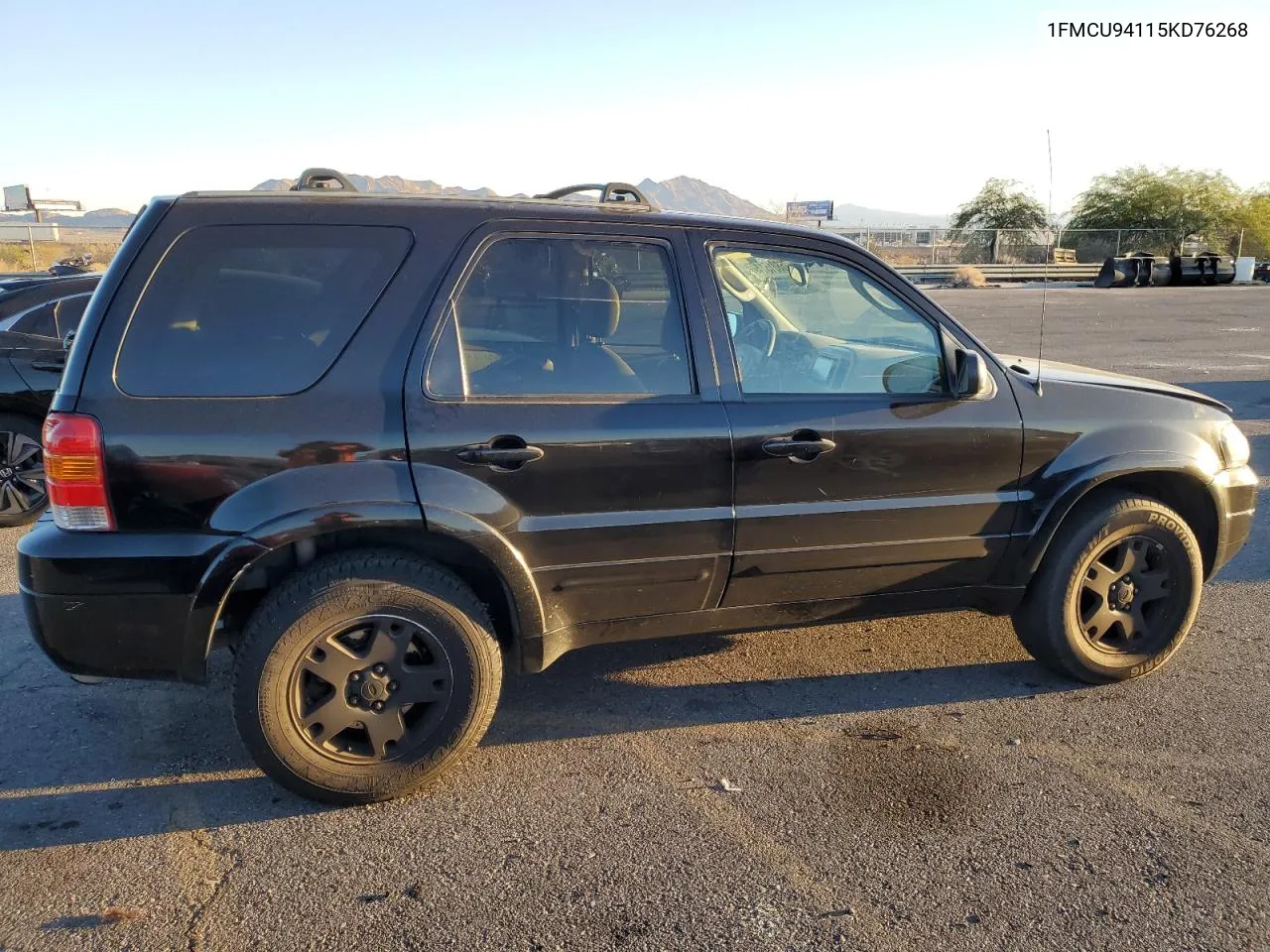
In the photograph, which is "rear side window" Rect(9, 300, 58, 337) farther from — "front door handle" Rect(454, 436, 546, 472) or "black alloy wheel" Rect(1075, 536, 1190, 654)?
"black alloy wheel" Rect(1075, 536, 1190, 654)

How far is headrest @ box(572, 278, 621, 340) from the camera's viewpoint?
3.26 metres

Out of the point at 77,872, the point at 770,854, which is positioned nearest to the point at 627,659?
the point at 770,854

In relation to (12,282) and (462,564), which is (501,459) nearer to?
(462,564)

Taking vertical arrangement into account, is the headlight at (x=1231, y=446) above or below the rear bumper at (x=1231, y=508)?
above

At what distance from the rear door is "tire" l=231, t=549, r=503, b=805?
0.30 metres

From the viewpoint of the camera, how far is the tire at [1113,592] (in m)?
3.73

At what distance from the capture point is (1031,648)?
3.91 m

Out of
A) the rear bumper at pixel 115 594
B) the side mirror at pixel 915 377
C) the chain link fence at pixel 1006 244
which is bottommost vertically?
the rear bumper at pixel 115 594

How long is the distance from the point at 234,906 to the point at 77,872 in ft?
1.73

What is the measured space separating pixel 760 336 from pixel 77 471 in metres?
2.41

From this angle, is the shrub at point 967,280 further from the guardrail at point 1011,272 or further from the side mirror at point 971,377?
the side mirror at point 971,377

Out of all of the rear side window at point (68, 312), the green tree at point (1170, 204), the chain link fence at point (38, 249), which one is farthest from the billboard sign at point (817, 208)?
the rear side window at point (68, 312)

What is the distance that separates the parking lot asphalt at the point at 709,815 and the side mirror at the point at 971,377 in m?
1.23

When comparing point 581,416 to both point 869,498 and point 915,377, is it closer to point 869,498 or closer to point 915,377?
point 869,498
